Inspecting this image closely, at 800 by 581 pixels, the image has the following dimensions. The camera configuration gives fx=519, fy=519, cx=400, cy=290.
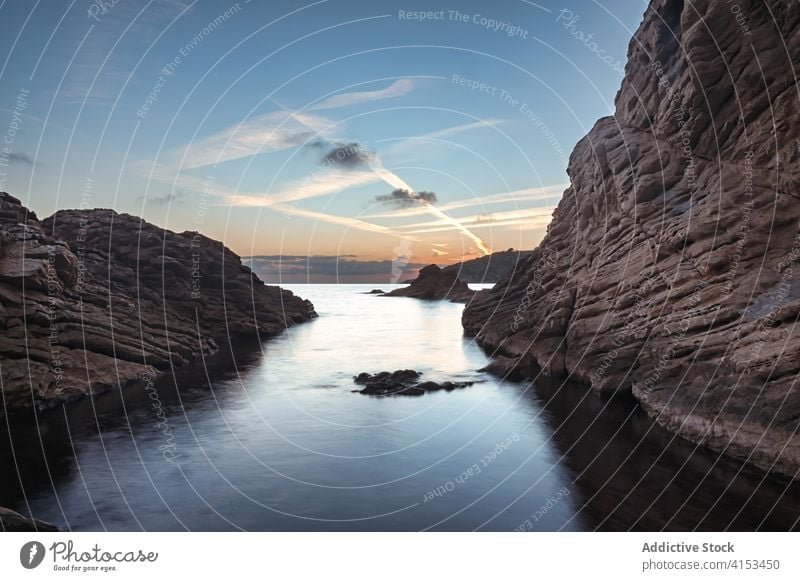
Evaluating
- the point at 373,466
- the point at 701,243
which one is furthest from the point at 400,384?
the point at 701,243

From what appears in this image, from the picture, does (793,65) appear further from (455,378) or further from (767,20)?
(455,378)

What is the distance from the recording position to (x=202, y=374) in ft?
128

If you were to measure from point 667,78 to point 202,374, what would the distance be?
3705cm

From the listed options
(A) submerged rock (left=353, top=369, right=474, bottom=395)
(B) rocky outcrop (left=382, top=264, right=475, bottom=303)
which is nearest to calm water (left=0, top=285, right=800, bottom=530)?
(A) submerged rock (left=353, top=369, right=474, bottom=395)

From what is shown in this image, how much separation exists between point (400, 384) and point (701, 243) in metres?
19.1

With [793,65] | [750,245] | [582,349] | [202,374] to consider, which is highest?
[793,65]

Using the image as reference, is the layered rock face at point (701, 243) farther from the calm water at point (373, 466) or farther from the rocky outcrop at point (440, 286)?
the rocky outcrop at point (440, 286)

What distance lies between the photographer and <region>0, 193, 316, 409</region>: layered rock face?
90.6 ft

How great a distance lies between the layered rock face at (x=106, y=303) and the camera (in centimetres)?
2762

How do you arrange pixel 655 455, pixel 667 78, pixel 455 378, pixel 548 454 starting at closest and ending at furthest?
pixel 655 455
pixel 548 454
pixel 667 78
pixel 455 378
